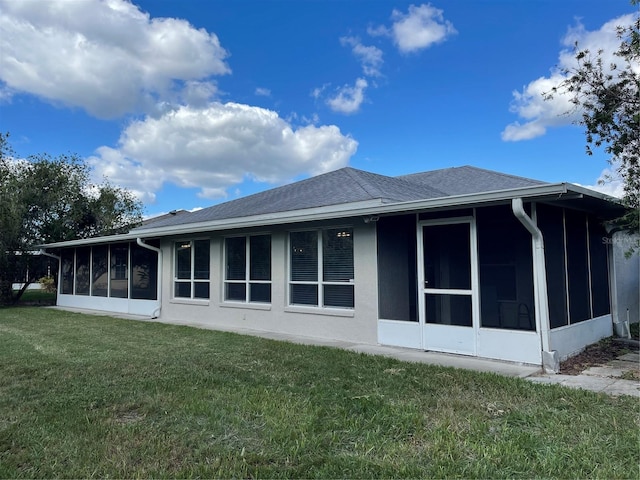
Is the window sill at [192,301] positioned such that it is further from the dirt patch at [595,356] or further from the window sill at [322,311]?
the dirt patch at [595,356]

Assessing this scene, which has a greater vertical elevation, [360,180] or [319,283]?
[360,180]

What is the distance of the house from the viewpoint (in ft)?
20.5

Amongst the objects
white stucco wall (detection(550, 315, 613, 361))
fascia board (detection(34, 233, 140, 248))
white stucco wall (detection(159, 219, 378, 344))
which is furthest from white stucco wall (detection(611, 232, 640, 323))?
fascia board (detection(34, 233, 140, 248))

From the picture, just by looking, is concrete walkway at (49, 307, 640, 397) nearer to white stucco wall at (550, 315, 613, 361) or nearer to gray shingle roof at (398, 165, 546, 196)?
white stucco wall at (550, 315, 613, 361)

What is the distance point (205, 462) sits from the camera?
3.09m

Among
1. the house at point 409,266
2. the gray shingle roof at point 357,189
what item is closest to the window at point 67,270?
the gray shingle roof at point 357,189

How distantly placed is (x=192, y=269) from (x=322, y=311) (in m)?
4.59

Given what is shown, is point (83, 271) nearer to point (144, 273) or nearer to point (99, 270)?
point (99, 270)

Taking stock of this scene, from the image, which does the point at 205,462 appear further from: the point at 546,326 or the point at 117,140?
the point at 117,140

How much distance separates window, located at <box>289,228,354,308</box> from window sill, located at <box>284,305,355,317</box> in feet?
0.29

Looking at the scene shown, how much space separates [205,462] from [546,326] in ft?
15.7

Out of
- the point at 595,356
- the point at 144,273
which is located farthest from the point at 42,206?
the point at 595,356

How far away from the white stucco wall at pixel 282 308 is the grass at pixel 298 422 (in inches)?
70.5

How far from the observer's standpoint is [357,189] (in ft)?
32.8
